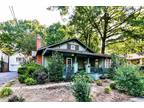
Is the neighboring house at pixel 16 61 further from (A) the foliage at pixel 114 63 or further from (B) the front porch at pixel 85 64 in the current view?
(A) the foliage at pixel 114 63

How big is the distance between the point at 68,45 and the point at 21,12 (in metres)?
2.90

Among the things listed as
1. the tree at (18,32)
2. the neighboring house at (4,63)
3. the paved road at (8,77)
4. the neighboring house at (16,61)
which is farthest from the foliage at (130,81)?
the neighboring house at (4,63)

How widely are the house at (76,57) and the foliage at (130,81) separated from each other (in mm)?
1713

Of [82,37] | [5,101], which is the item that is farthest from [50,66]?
[5,101]

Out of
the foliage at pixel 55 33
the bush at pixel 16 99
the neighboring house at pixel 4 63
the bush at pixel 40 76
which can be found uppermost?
the foliage at pixel 55 33

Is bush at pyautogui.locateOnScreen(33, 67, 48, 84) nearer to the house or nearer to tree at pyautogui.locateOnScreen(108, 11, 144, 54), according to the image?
the house

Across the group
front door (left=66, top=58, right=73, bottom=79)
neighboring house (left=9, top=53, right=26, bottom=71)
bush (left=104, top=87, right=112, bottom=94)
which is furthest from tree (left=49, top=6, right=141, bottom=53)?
neighboring house (left=9, top=53, right=26, bottom=71)

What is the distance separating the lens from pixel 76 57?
7879 mm

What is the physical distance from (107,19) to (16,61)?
4.09 metres

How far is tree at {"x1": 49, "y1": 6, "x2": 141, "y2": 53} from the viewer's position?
7.21 metres

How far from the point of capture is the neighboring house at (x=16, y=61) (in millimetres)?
7704

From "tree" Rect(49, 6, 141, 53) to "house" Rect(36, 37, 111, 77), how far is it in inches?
20.5

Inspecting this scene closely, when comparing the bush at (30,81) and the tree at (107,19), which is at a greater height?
the tree at (107,19)
